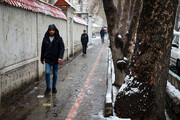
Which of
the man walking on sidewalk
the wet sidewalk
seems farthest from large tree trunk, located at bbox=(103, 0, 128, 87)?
the man walking on sidewalk

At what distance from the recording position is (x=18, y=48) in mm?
6410

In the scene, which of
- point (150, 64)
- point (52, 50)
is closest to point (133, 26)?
point (52, 50)

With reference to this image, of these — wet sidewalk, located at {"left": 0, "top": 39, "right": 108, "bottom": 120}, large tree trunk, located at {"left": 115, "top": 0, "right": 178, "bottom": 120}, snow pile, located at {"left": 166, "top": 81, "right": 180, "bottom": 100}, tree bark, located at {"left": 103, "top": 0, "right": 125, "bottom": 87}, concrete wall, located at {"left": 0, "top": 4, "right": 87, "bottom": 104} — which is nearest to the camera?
large tree trunk, located at {"left": 115, "top": 0, "right": 178, "bottom": 120}

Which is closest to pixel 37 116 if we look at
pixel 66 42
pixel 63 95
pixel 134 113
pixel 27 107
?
pixel 27 107

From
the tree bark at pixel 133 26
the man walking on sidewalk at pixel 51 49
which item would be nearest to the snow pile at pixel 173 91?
the tree bark at pixel 133 26

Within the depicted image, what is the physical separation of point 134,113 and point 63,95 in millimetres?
3565

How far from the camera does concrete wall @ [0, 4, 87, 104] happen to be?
5535mm

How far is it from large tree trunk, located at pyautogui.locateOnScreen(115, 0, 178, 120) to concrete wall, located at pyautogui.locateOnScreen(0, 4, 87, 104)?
3.30m

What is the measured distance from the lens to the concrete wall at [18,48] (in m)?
5.54

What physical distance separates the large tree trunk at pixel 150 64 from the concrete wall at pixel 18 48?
10.8 feet

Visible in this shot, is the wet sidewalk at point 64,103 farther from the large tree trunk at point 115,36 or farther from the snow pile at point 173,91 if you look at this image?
the snow pile at point 173,91

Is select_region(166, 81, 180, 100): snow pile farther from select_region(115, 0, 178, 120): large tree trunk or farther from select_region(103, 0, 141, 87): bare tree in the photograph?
select_region(115, 0, 178, 120): large tree trunk

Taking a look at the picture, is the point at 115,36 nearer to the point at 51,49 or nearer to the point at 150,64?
the point at 51,49

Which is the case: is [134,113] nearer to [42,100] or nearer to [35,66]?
[42,100]
